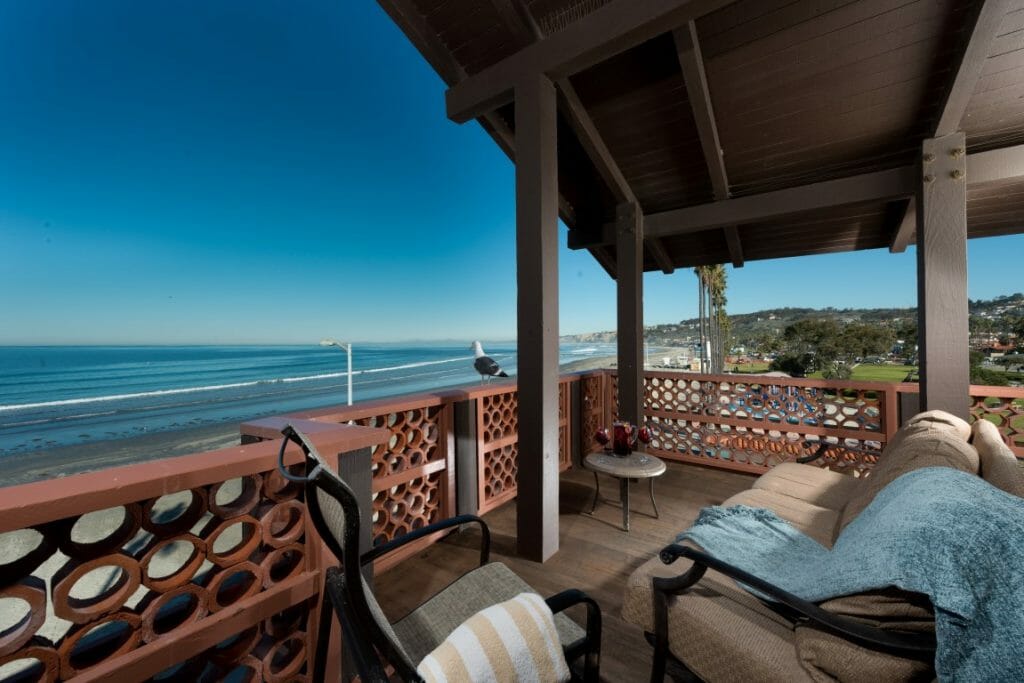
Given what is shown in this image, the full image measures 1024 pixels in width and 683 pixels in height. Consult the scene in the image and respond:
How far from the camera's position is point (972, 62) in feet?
6.86

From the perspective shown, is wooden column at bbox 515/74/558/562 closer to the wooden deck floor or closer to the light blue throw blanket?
the wooden deck floor

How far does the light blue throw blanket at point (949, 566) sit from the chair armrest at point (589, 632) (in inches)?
23.2

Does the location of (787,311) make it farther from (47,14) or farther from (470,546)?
(47,14)

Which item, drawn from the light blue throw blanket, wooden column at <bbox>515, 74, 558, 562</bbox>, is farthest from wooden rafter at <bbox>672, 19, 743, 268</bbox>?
the light blue throw blanket

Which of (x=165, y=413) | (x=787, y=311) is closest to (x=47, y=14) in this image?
(x=165, y=413)

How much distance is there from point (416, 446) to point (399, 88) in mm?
17126

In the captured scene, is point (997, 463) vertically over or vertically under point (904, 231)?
under

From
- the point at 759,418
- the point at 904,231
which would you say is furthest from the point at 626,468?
the point at 904,231

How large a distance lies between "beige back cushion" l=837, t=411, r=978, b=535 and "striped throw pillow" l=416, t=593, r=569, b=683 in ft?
5.05

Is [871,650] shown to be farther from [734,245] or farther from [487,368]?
[734,245]

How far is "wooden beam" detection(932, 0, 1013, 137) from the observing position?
1.92 m

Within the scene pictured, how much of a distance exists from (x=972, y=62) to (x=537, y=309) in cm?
276

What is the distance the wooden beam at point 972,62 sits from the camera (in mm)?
1918

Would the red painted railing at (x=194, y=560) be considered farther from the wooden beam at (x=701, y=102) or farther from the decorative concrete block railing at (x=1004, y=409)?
the decorative concrete block railing at (x=1004, y=409)
